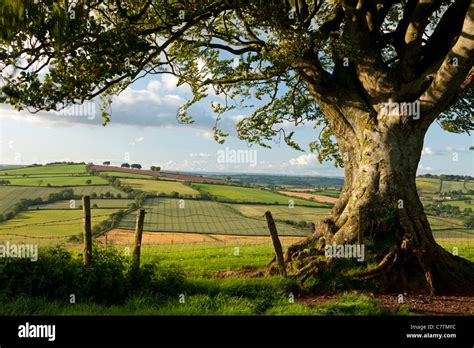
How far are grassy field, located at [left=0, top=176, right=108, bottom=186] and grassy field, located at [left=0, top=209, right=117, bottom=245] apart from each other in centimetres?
1317

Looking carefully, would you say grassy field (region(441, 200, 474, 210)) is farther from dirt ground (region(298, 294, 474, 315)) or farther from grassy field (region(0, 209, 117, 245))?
dirt ground (region(298, 294, 474, 315))

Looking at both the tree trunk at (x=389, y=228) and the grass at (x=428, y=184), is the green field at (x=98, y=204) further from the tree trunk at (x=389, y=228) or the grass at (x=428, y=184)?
the grass at (x=428, y=184)

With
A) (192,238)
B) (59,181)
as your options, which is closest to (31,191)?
(59,181)

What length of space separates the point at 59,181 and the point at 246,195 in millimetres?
28903

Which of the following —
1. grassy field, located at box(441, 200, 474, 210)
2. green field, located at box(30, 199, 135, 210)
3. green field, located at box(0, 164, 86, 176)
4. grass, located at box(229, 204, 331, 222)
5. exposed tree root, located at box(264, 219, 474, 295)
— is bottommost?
grass, located at box(229, 204, 331, 222)

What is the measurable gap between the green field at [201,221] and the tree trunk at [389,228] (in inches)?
1035

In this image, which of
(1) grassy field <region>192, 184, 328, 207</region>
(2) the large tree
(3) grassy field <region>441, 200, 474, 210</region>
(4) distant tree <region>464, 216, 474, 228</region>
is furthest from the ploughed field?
(2) the large tree

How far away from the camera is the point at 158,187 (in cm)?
6269

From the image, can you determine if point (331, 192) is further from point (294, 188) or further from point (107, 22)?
point (107, 22)

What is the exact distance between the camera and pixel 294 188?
79312 millimetres

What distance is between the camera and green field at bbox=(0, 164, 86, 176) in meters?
68.8

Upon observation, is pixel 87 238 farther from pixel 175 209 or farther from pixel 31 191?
pixel 31 191
